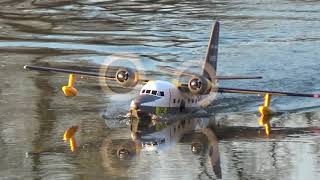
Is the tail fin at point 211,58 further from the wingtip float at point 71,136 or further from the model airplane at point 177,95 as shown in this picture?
the wingtip float at point 71,136

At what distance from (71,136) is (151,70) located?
19.3 m

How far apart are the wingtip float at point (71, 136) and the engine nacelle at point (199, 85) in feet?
19.4

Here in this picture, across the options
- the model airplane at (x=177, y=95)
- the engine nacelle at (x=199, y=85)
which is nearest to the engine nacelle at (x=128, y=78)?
the model airplane at (x=177, y=95)

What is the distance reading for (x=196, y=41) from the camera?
215 ft

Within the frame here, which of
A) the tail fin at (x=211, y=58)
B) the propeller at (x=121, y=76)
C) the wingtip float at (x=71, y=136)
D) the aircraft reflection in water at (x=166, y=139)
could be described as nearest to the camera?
the aircraft reflection in water at (x=166, y=139)

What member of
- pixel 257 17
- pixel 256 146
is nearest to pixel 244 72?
pixel 256 146

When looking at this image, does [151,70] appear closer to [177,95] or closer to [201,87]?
[177,95]

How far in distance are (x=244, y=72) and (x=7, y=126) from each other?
21.4 metres

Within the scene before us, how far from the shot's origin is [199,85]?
3766 cm

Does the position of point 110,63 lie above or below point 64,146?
above

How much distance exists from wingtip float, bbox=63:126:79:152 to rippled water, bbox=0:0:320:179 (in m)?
0.27

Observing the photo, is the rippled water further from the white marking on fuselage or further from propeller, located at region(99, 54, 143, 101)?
the white marking on fuselage

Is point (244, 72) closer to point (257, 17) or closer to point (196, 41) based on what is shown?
point (196, 41)

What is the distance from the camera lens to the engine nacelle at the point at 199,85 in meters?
37.6
